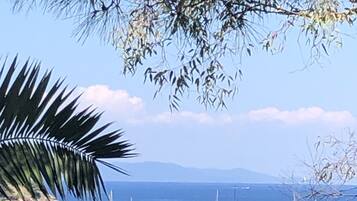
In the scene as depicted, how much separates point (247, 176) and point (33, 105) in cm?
3058

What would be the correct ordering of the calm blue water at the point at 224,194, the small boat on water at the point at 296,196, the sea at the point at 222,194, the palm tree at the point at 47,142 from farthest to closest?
1. the calm blue water at the point at 224,194
2. the sea at the point at 222,194
3. the small boat on water at the point at 296,196
4. the palm tree at the point at 47,142

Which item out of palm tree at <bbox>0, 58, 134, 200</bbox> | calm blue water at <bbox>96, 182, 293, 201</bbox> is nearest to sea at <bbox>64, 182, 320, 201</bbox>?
calm blue water at <bbox>96, 182, 293, 201</bbox>

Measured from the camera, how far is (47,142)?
8.77 feet

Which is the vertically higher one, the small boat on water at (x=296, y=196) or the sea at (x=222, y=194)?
the sea at (x=222, y=194)

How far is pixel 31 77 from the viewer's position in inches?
102

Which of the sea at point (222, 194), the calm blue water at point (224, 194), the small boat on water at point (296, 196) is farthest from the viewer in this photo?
the calm blue water at point (224, 194)

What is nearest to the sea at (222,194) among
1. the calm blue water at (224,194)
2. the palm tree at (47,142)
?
the calm blue water at (224,194)

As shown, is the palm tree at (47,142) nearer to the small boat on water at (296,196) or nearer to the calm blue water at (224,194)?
the calm blue water at (224,194)

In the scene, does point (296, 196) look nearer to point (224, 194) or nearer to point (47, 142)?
point (47, 142)

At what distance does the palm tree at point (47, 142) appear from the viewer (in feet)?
8.43

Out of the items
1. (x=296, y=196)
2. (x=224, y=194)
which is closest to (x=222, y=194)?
(x=224, y=194)

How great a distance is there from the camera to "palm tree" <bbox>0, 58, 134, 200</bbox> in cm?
257

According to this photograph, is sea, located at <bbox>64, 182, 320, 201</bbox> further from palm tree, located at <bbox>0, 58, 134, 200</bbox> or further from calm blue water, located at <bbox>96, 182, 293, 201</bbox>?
palm tree, located at <bbox>0, 58, 134, 200</bbox>

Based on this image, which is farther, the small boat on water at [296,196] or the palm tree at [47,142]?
the small boat on water at [296,196]
